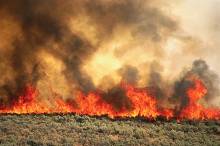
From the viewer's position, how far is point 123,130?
90.2 ft

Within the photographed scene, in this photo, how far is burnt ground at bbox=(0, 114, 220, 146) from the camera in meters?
24.7

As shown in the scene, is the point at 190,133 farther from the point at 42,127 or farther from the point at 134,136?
the point at 42,127

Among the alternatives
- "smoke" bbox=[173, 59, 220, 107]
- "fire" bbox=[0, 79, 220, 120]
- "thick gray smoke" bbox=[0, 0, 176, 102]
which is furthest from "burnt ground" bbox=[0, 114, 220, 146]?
"thick gray smoke" bbox=[0, 0, 176, 102]

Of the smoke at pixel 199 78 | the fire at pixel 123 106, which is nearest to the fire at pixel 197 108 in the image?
the fire at pixel 123 106

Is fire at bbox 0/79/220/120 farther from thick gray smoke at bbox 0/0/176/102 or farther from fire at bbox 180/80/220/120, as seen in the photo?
thick gray smoke at bbox 0/0/176/102

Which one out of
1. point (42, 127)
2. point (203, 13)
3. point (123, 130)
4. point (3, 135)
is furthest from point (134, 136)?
point (203, 13)

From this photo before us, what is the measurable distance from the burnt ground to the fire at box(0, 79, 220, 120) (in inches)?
84.5

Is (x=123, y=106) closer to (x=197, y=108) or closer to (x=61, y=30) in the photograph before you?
(x=197, y=108)

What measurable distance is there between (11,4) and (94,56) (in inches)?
336

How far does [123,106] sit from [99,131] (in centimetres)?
Result: 743

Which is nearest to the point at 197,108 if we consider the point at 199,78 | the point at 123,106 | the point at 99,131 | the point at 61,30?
the point at 199,78

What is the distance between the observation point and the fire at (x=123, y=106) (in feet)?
108

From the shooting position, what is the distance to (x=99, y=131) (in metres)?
27.5

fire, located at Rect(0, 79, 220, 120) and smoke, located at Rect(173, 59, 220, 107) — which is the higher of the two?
smoke, located at Rect(173, 59, 220, 107)
